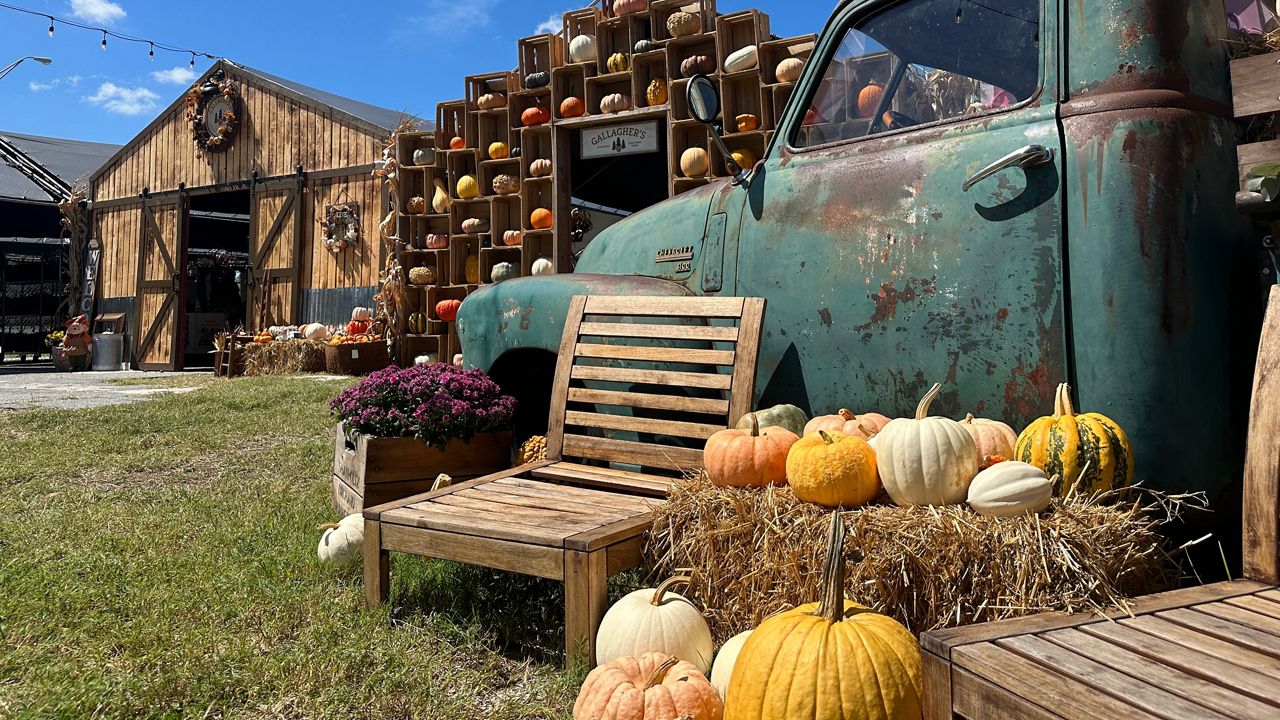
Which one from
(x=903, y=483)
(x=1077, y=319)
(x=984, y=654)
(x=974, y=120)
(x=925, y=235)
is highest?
(x=974, y=120)

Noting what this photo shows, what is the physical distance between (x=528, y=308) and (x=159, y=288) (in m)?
16.5

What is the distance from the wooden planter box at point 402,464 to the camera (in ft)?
12.4

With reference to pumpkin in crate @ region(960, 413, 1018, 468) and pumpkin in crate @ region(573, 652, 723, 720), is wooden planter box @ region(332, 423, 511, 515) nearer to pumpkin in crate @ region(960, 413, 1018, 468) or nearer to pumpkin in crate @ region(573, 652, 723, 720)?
pumpkin in crate @ region(573, 652, 723, 720)

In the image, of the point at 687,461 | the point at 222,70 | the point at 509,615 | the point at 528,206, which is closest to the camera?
the point at 509,615

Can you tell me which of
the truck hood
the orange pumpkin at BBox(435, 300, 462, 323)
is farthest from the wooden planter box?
the orange pumpkin at BBox(435, 300, 462, 323)

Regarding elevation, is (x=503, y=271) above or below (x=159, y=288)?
below

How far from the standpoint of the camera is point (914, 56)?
2.96 m

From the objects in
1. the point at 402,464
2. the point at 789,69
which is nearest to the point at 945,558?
the point at 402,464

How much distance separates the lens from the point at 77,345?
17.6 metres

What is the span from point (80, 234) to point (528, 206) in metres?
13.2

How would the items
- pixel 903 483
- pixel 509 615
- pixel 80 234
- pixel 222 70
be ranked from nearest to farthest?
pixel 903 483 < pixel 509 615 < pixel 222 70 < pixel 80 234

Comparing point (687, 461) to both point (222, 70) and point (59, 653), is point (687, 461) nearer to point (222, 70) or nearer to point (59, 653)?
point (59, 653)

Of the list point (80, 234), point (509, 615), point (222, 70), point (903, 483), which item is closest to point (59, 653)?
point (509, 615)

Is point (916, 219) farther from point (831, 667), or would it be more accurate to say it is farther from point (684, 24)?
point (684, 24)
